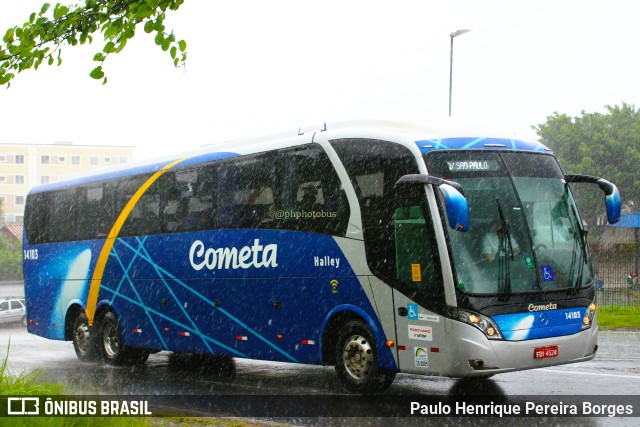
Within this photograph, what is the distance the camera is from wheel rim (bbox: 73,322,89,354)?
54.5ft

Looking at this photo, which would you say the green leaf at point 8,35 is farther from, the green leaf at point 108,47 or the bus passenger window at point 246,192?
the bus passenger window at point 246,192

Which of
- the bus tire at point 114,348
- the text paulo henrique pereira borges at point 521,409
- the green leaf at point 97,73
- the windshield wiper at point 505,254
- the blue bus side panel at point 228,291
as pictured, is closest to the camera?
the green leaf at point 97,73

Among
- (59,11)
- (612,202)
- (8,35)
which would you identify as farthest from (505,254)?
(8,35)

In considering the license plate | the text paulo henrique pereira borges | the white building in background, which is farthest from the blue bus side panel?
the white building in background

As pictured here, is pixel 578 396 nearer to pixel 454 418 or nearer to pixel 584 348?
pixel 584 348

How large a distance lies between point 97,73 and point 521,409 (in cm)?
573

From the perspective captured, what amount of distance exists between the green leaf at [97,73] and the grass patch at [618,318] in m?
15.7

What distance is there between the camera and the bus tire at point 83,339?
16531 mm

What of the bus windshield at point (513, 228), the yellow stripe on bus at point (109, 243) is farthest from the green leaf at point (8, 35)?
the yellow stripe on bus at point (109, 243)

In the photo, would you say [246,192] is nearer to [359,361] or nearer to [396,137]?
[396,137]

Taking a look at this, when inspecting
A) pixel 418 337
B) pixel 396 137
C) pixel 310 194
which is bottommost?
pixel 418 337

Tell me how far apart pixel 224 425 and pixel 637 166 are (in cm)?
A: 5799

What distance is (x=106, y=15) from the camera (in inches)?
302

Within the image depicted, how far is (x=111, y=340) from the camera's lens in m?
16.1
